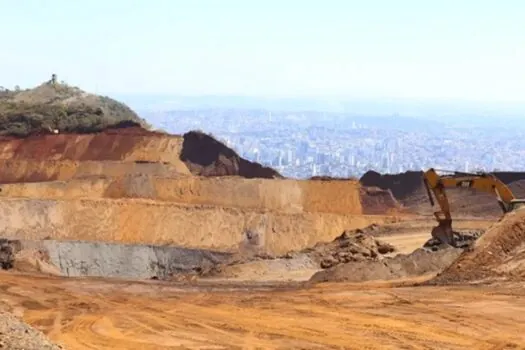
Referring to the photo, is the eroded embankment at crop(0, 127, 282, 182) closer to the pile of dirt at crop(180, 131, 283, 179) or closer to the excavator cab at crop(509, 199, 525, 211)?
the pile of dirt at crop(180, 131, 283, 179)

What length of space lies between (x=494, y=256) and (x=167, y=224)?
15.2m

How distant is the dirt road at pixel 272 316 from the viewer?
42.2ft

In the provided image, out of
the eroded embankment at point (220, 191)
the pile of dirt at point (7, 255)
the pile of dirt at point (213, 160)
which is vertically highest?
the pile of dirt at point (213, 160)

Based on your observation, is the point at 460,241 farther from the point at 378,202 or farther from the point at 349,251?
the point at 378,202

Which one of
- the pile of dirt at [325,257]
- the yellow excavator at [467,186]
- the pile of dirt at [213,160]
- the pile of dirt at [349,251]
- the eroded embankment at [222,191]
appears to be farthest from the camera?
the pile of dirt at [213,160]

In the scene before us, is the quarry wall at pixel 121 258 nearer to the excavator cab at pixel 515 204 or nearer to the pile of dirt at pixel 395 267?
the pile of dirt at pixel 395 267

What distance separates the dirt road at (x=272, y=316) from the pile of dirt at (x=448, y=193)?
1472 cm

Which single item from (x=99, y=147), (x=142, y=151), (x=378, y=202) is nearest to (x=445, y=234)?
(x=378, y=202)

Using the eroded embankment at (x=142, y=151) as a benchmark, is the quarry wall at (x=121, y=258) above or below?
below

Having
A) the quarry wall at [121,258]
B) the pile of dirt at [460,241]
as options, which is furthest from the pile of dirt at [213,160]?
the pile of dirt at [460,241]

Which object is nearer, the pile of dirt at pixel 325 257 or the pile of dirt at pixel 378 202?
the pile of dirt at pixel 325 257

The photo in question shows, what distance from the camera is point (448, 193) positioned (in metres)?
35.8

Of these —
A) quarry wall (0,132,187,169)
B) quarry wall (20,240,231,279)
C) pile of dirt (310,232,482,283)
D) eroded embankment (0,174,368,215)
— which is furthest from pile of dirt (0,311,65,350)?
quarry wall (0,132,187,169)

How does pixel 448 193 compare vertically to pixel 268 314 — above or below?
above
